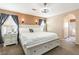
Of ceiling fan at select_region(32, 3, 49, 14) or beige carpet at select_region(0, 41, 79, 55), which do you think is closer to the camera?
beige carpet at select_region(0, 41, 79, 55)

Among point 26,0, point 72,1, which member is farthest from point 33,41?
point 72,1

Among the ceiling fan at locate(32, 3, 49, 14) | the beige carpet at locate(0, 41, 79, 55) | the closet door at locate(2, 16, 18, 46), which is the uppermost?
the ceiling fan at locate(32, 3, 49, 14)

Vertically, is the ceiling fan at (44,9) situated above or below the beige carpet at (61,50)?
above

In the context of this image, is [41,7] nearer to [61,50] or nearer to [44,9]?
[44,9]

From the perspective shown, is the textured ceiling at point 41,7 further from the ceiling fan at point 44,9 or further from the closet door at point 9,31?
the closet door at point 9,31

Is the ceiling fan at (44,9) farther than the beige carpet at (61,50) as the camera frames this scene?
Yes

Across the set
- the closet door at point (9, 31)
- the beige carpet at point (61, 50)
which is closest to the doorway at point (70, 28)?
the beige carpet at point (61, 50)

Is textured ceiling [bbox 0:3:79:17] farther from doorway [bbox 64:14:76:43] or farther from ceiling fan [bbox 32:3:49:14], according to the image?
doorway [bbox 64:14:76:43]

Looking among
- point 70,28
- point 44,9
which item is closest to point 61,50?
point 70,28

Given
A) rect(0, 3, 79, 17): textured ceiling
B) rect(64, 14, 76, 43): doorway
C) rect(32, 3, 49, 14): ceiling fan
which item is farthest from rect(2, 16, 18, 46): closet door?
rect(64, 14, 76, 43): doorway

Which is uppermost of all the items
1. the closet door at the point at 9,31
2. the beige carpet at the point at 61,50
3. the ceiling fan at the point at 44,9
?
the ceiling fan at the point at 44,9

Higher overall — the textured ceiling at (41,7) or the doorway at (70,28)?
the textured ceiling at (41,7)

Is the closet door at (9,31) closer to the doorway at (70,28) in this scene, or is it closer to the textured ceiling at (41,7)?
the textured ceiling at (41,7)

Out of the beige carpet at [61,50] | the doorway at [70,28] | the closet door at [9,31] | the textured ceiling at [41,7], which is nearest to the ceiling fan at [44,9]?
the textured ceiling at [41,7]
